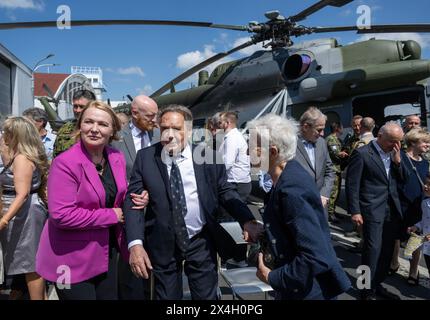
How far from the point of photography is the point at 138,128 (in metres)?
3.02

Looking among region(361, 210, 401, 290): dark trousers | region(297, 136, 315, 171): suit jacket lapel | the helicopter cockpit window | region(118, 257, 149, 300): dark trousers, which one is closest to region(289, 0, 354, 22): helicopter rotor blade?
the helicopter cockpit window

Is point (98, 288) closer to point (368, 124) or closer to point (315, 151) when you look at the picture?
point (315, 151)

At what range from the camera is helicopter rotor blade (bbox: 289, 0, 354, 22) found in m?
5.75

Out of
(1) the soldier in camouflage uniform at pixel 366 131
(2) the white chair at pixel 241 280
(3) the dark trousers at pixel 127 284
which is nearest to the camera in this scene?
(3) the dark trousers at pixel 127 284

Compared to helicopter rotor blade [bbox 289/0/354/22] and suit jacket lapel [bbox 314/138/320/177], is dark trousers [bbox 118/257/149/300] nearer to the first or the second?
suit jacket lapel [bbox 314/138/320/177]

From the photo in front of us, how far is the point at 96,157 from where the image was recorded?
2.19 meters

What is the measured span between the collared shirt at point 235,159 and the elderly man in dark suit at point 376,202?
1.22m

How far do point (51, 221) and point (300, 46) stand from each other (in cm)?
754

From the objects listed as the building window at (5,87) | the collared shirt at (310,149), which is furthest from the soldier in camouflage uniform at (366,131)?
the building window at (5,87)

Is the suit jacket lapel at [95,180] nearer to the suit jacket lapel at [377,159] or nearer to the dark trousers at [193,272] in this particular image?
the dark trousers at [193,272]

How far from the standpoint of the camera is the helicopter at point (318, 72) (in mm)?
6352
